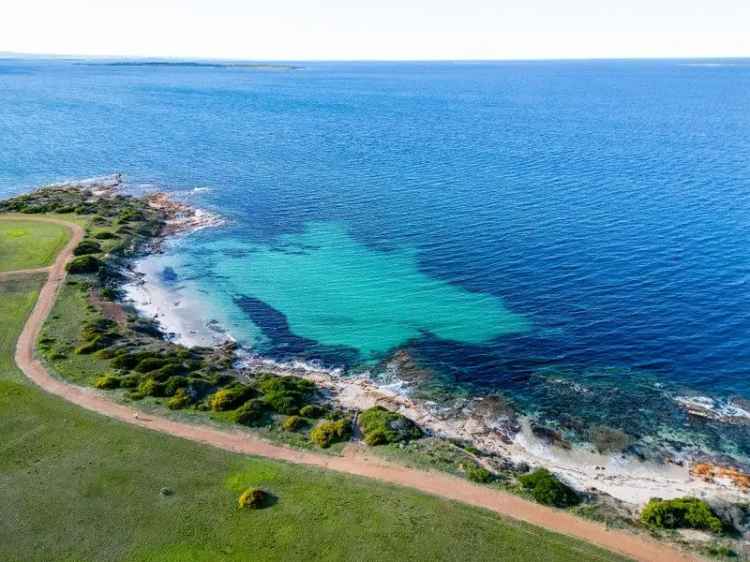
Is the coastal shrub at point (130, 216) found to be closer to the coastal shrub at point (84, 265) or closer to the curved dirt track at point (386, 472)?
the coastal shrub at point (84, 265)

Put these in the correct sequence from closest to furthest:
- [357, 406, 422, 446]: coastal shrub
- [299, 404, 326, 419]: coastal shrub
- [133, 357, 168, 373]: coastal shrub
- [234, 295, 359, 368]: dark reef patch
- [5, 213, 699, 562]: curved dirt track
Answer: [5, 213, 699, 562]: curved dirt track, [357, 406, 422, 446]: coastal shrub, [299, 404, 326, 419]: coastal shrub, [133, 357, 168, 373]: coastal shrub, [234, 295, 359, 368]: dark reef patch

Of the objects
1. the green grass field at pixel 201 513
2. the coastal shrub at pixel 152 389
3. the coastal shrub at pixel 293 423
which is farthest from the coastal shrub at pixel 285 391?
the coastal shrub at pixel 152 389

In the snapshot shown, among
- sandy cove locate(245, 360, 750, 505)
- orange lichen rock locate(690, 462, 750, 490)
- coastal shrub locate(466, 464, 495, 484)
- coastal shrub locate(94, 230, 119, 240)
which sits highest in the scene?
coastal shrub locate(466, 464, 495, 484)

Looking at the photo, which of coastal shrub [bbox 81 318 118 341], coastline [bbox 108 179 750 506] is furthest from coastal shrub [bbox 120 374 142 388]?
coastline [bbox 108 179 750 506]

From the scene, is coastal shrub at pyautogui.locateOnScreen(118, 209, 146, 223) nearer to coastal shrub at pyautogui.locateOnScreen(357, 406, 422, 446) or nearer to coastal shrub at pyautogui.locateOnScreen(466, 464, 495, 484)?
coastal shrub at pyautogui.locateOnScreen(357, 406, 422, 446)

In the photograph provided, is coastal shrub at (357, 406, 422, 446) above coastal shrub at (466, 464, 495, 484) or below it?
below

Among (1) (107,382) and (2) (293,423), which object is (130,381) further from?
(2) (293,423)
